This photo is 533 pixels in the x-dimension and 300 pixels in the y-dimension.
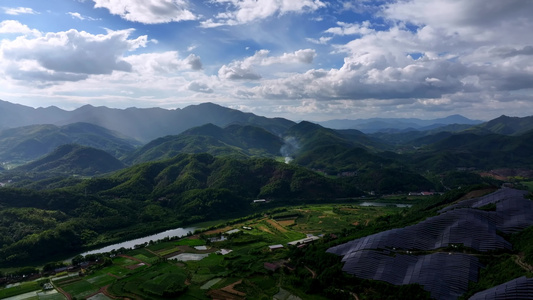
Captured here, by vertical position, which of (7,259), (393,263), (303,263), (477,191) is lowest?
(7,259)

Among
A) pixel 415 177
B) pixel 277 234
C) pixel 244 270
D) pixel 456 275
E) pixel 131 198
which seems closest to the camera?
pixel 456 275

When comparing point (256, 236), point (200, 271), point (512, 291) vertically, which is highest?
point (512, 291)

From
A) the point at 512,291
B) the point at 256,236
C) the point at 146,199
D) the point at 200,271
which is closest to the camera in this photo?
the point at 512,291

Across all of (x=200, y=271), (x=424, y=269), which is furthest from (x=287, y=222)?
(x=424, y=269)

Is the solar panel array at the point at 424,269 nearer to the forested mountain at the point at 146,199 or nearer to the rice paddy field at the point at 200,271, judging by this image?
the rice paddy field at the point at 200,271

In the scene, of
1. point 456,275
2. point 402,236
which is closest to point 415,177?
point 402,236

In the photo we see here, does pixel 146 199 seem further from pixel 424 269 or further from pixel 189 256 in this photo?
pixel 424 269

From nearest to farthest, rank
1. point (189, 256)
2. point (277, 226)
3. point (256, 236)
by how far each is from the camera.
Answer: point (189, 256) < point (256, 236) < point (277, 226)

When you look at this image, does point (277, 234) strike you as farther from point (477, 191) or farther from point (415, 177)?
point (415, 177)
